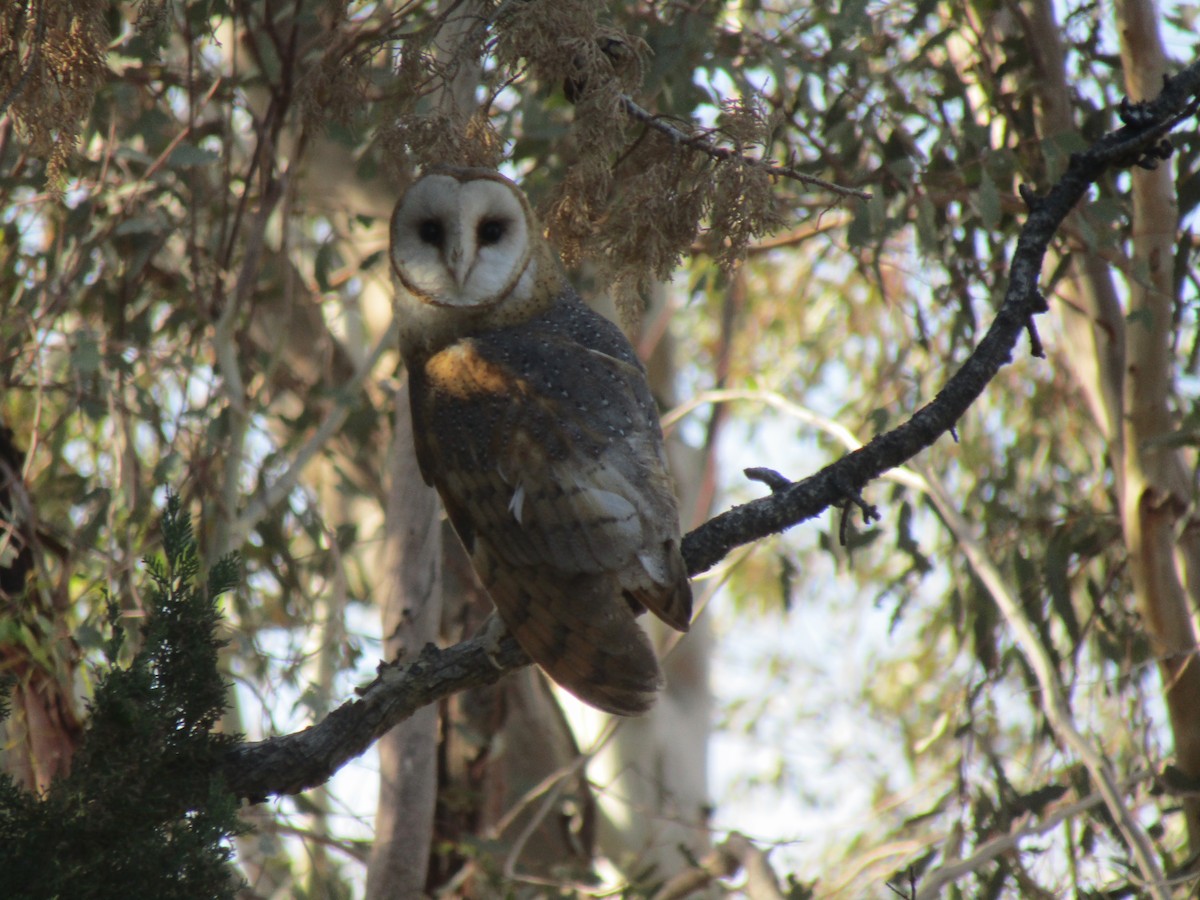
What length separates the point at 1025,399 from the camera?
5461 mm

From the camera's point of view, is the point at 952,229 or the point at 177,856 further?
the point at 952,229

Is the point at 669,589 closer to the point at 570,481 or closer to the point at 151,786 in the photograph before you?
the point at 570,481

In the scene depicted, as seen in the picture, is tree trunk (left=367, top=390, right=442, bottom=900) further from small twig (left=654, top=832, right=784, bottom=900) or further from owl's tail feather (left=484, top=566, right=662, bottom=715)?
owl's tail feather (left=484, top=566, right=662, bottom=715)

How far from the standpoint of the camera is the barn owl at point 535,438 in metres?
2.04

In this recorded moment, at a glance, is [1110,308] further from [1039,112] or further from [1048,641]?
[1048,641]

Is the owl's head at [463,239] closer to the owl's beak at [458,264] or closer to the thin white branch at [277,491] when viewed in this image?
the owl's beak at [458,264]

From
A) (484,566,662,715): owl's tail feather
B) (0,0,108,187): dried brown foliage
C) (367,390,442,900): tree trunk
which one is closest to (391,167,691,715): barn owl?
(484,566,662,715): owl's tail feather

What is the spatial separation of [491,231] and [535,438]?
0.46 m

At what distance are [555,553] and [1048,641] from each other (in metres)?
2.18

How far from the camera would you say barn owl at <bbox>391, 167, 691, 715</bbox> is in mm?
2045

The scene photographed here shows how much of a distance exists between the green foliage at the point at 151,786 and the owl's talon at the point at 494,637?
19.6 inches

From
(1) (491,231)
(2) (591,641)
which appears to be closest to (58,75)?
(1) (491,231)

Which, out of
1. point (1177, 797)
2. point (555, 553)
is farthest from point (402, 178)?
point (1177, 797)

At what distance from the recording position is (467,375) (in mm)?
2275
